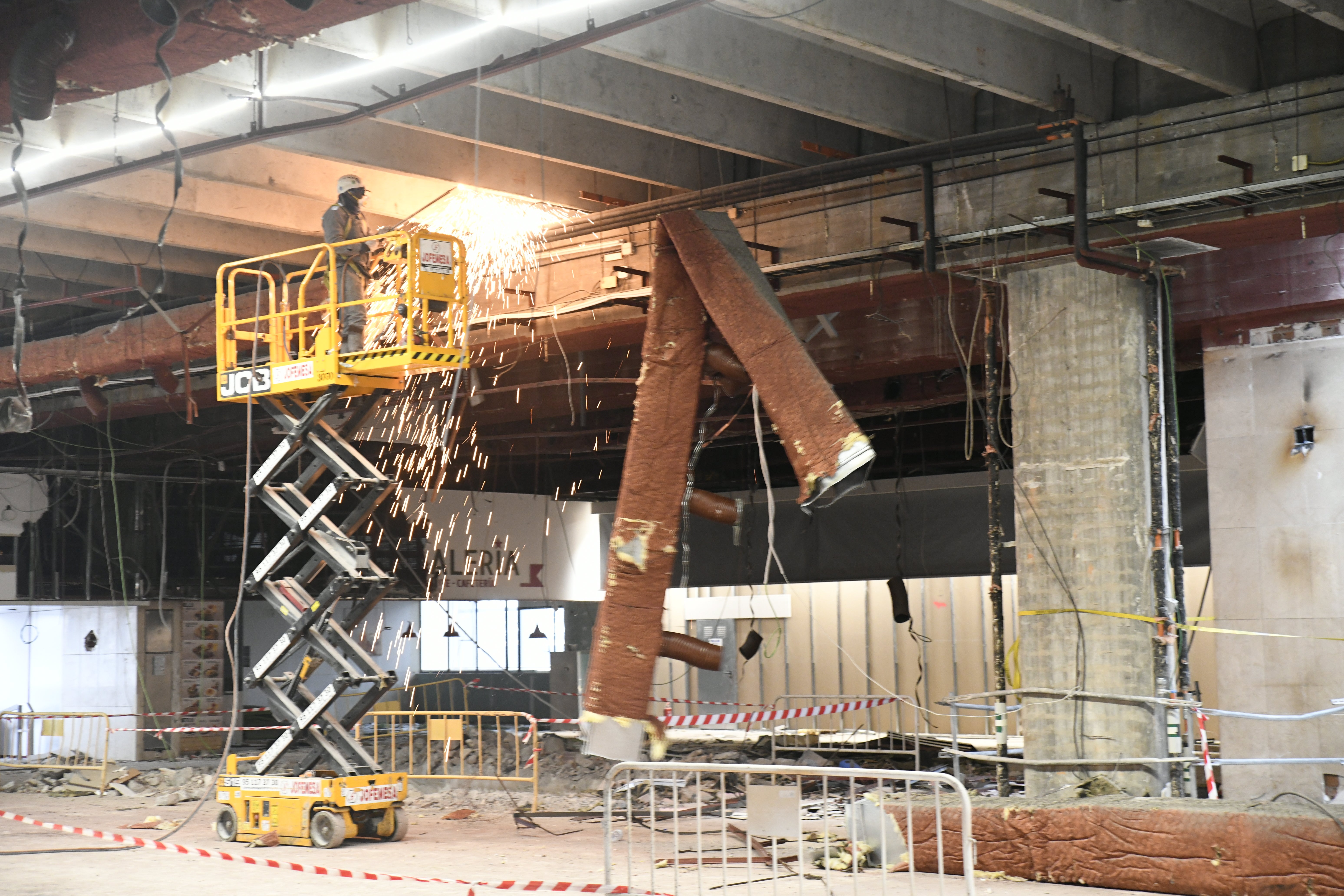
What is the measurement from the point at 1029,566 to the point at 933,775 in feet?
12.7

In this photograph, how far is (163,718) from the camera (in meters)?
21.3

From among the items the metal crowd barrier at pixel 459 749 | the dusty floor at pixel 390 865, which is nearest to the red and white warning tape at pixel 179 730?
the metal crowd barrier at pixel 459 749

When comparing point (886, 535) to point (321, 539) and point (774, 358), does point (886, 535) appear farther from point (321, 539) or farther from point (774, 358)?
point (774, 358)

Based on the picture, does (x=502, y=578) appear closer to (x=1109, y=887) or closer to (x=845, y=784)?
(x=845, y=784)

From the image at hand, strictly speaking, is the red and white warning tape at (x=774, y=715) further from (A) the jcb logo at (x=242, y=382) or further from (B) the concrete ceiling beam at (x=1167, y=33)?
(B) the concrete ceiling beam at (x=1167, y=33)

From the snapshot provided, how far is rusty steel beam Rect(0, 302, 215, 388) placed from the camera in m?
14.3

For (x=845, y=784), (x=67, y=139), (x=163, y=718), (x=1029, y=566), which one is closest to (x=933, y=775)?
(x=1029, y=566)

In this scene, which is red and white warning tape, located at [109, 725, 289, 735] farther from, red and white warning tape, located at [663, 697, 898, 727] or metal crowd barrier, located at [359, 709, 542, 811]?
red and white warning tape, located at [663, 697, 898, 727]

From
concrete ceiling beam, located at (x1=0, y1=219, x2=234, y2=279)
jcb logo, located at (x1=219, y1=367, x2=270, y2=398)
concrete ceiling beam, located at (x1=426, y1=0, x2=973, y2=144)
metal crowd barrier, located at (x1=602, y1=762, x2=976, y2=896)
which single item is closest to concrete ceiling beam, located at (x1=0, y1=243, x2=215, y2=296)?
concrete ceiling beam, located at (x1=0, y1=219, x2=234, y2=279)

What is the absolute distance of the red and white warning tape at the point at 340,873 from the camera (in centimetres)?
914

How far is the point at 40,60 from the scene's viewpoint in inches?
180

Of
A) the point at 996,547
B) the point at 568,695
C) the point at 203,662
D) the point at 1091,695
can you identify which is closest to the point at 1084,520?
the point at 996,547

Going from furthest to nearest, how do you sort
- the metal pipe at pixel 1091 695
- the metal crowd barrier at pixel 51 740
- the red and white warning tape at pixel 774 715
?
the metal crowd barrier at pixel 51 740 → the red and white warning tape at pixel 774 715 → the metal pipe at pixel 1091 695

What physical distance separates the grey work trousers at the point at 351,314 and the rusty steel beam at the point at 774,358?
8059mm
